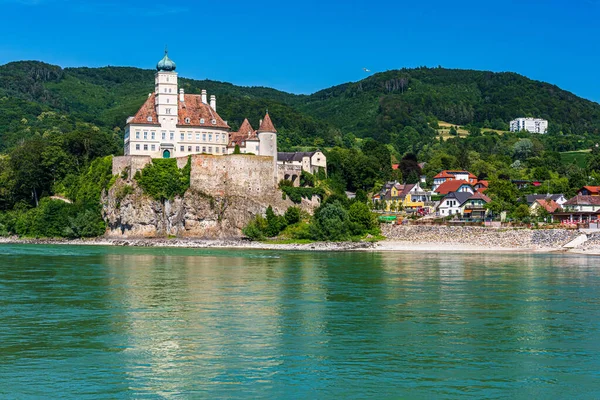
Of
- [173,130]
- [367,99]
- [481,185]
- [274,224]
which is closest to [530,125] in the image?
[367,99]

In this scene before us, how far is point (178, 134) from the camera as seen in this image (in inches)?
2505

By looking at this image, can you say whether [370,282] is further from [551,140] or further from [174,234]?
[551,140]

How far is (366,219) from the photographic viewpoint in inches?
2312

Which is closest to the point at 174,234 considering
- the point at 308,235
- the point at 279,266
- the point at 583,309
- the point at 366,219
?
the point at 308,235

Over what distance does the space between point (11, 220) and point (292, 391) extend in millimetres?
60171

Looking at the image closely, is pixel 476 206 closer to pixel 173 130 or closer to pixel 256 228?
pixel 256 228

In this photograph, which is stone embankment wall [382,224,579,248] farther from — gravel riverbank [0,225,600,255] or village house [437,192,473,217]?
village house [437,192,473,217]

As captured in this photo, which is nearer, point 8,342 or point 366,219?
point 8,342

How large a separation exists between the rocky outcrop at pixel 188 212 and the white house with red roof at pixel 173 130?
138 inches

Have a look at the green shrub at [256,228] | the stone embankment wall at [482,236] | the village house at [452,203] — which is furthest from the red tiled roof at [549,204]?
the green shrub at [256,228]

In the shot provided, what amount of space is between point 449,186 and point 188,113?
28.4 meters

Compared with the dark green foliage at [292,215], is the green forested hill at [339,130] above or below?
above

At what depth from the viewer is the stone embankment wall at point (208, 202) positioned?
6066 cm

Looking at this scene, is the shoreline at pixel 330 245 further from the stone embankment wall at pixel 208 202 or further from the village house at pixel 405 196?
the village house at pixel 405 196
